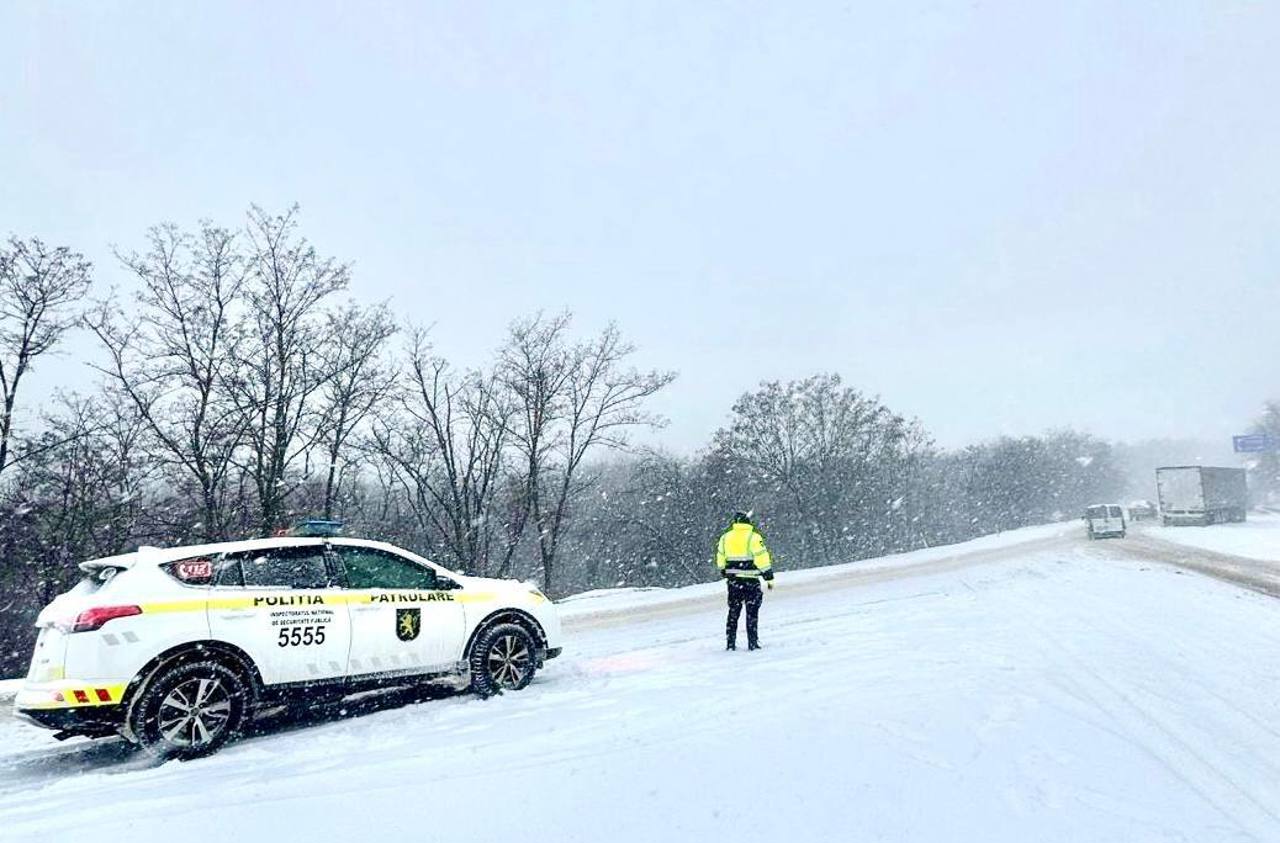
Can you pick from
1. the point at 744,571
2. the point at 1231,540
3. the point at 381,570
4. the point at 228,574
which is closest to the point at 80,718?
the point at 228,574

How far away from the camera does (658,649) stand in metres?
10.3

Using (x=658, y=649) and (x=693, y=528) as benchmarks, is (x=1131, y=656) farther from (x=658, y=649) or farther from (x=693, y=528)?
(x=693, y=528)

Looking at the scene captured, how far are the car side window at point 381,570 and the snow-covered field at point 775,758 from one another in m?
1.20

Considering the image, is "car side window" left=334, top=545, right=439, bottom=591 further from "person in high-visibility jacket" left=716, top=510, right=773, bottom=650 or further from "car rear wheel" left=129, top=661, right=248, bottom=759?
"person in high-visibility jacket" left=716, top=510, right=773, bottom=650

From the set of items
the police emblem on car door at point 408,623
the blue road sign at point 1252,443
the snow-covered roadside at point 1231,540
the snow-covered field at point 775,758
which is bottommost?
the snow-covered roadside at point 1231,540

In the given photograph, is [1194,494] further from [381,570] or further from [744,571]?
[381,570]

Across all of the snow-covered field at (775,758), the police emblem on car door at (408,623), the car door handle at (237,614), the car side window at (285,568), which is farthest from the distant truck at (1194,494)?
the car door handle at (237,614)

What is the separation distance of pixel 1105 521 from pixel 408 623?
125 ft

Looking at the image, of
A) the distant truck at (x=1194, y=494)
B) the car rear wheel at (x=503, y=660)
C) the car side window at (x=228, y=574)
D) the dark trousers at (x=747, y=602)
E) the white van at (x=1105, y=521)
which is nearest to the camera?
the car side window at (x=228, y=574)

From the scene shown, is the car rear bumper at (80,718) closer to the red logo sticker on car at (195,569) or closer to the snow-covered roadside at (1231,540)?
the red logo sticker on car at (195,569)

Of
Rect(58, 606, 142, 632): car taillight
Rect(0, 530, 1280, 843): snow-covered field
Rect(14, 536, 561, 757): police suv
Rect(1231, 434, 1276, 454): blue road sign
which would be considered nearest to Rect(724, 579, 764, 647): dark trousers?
Rect(0, 530, 1280, 843): snow-covered field

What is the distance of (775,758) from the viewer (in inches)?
193

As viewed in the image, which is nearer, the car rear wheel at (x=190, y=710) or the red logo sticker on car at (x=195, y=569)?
the car rear wheel at (x=190, y=710)

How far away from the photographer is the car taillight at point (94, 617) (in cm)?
576
